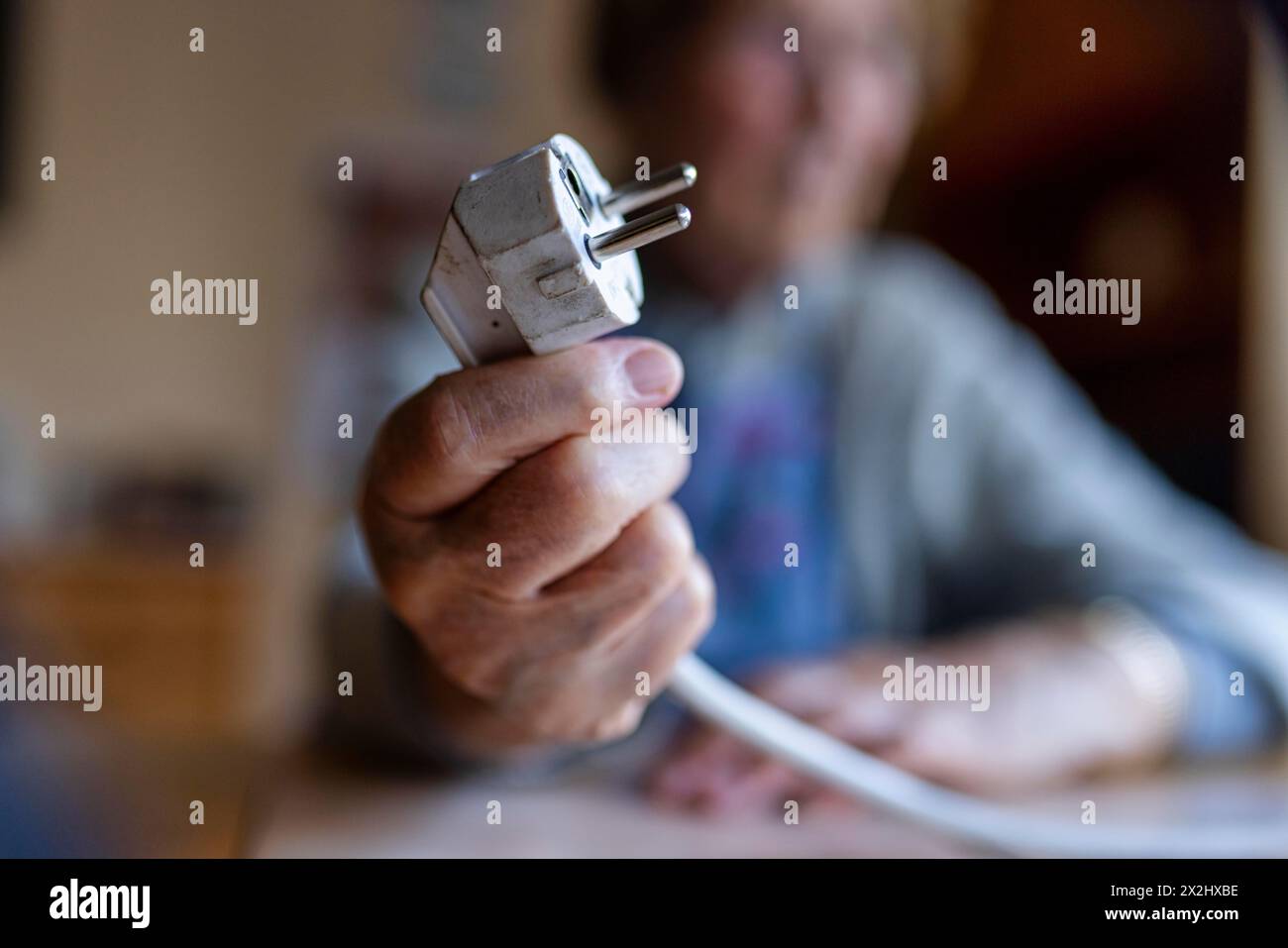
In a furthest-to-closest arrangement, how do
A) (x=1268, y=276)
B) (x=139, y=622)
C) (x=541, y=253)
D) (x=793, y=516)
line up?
(x=139, y=622), (x=1268, y=276), (x=793, y=516), (x=541, y=253)

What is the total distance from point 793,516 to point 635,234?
54 cm

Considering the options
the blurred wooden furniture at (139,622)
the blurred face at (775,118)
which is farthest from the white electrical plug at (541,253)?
the blurred wooden furniture at (139,622)

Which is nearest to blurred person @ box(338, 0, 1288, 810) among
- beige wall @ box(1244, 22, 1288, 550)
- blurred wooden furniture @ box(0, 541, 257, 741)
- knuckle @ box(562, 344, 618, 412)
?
knuckle @ box(562, 344, 618, 412)

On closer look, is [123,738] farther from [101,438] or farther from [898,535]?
[101,438]

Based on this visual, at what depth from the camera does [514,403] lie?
0.21 meters

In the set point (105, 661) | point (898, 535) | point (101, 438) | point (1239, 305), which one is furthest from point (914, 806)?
point (101, 438)

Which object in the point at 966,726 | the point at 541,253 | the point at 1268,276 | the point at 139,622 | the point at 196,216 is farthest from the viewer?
the point at 196,216

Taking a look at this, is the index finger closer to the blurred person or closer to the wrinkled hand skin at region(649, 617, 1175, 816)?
the blurred person

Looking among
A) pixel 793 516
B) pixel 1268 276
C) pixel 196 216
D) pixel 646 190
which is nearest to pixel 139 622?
pixel 196 216

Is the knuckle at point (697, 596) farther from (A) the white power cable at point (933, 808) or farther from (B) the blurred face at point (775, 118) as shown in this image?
(B) the blurred face at point (775, 118)

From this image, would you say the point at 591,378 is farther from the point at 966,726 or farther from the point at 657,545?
the point at 966,726

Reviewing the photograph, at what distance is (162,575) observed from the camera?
148 centimetres

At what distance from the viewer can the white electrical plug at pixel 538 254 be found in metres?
0.19

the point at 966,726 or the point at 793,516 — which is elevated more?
the point at 793,516
